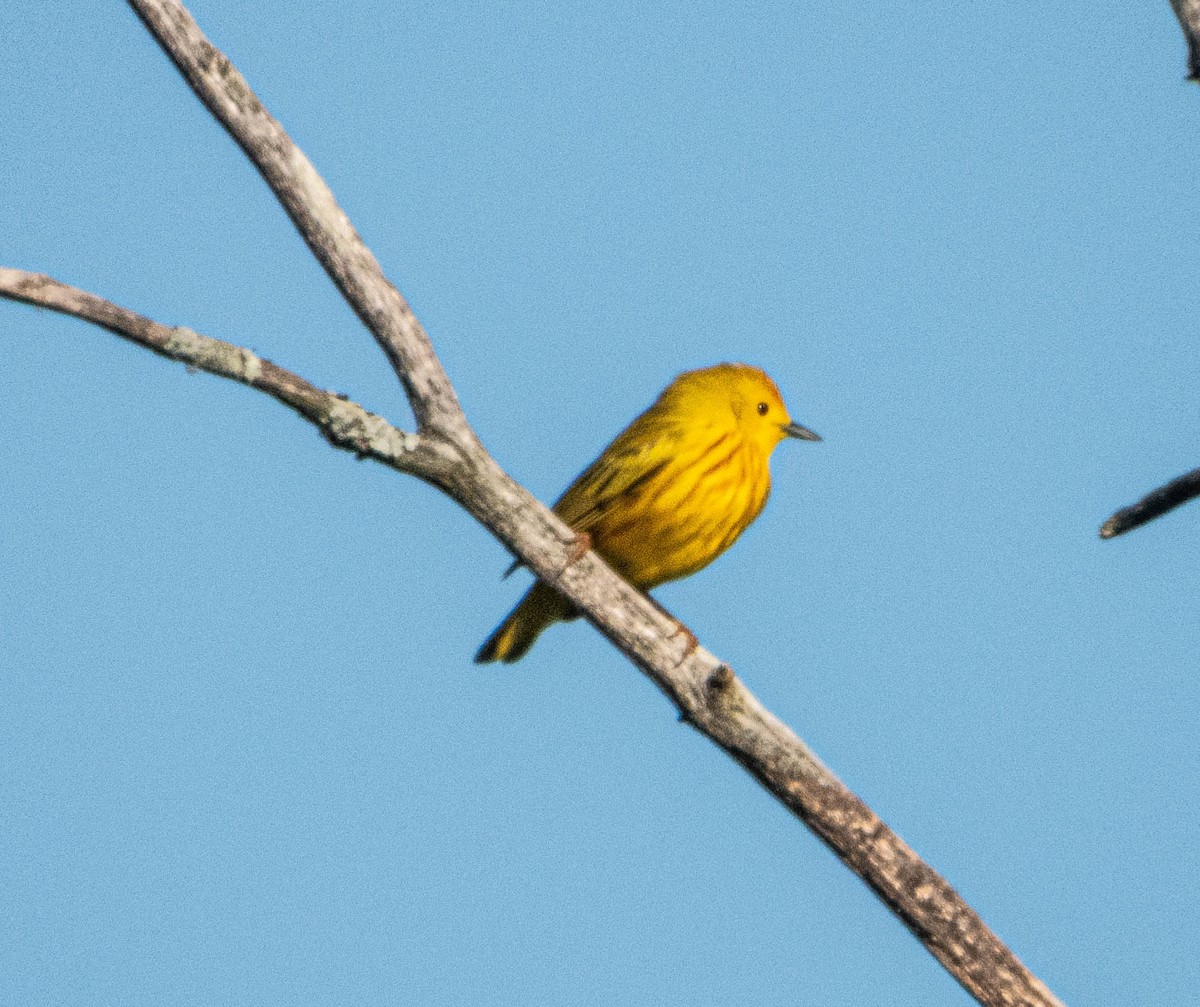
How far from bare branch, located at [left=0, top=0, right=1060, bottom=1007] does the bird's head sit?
2.35 meters

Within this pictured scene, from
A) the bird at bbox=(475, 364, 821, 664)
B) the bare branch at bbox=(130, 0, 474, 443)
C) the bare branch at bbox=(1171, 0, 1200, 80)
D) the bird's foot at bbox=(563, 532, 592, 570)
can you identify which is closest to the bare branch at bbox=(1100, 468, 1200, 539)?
the bare branch at bbox=(1171, 0, 1200, 80)

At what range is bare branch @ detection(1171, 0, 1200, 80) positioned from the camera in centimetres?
388

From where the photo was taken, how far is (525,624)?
6676mm

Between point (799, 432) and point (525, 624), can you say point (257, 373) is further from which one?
point (799, 432)

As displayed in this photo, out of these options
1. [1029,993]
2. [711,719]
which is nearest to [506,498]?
[711,719]

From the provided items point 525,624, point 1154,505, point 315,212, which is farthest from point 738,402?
point 1154,505

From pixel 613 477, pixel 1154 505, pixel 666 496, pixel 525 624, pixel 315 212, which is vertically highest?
pixel 666 496

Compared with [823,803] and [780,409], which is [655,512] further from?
[823,803]

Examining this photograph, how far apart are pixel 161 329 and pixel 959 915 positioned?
2523mm

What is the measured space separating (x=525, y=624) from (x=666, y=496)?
0.84 m

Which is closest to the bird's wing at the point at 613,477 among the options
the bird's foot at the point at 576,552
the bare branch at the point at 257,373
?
the bird's foot at the point at 576,552

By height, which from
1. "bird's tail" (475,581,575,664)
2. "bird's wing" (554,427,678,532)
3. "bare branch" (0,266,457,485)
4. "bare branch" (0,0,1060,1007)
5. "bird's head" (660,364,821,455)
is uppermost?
"bird's head" (660,364,821,455)

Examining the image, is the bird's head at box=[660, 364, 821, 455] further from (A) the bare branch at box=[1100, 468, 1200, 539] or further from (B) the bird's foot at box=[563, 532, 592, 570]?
(A) the bare branch at box=[1100, 468, 1200, 539]

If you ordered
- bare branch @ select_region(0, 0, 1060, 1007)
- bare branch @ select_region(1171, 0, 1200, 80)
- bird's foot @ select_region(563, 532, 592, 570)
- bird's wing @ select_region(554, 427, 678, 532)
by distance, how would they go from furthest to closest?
1. bird's wing @ select_region(554, 427, 678, 532)
2. bird's foot @ select_region(563, 532, 592, 570)
3. bare branch @ select_region(0, 0, 1060, 1007)
4. bare branch @ select_region(1171, 0, 1200, 80)
